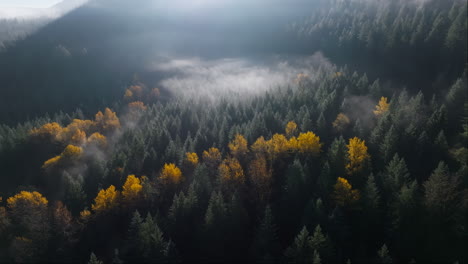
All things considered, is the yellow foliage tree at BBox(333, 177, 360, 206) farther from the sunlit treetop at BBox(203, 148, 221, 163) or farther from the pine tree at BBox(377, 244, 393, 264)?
the sunlit treetop at BBox(203, 148, 221, 163)

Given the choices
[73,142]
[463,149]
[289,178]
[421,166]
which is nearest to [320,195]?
[289,178]

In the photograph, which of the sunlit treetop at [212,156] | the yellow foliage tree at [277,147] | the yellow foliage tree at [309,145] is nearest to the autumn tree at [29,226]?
the sunlit treetop at [212,156]

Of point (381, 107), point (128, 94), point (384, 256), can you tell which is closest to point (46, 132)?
point (128, 94)

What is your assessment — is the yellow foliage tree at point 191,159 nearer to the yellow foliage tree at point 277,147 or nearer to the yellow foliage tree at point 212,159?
the yellow foliage tree at point 212,159

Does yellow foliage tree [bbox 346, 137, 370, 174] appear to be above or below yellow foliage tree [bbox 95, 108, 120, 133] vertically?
above

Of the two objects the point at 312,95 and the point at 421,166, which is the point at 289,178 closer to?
the point at 421,166

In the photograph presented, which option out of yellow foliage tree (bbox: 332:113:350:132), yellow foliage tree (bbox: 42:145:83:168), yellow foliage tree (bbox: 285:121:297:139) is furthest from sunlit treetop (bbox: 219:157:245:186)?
yellow foliage tree (bbox: 42:145:83:168)
